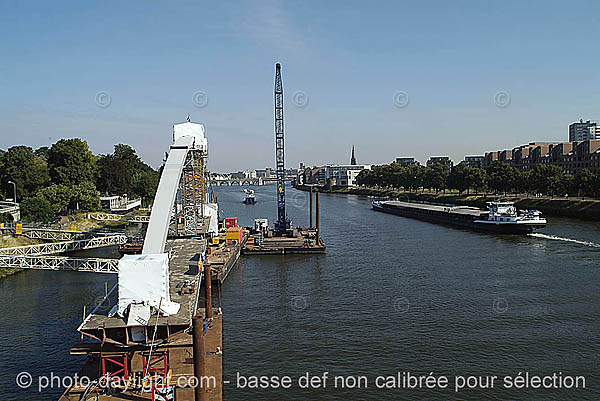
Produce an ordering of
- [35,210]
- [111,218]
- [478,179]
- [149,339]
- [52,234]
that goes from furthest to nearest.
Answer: [478,179] < [111,218] < [35,210] < [52,234] < [149,339]

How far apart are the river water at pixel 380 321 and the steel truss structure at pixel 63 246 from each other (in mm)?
2946

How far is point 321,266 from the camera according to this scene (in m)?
43.1

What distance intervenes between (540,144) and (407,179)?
40.1m

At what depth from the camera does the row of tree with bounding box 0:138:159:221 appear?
60281 millimetres

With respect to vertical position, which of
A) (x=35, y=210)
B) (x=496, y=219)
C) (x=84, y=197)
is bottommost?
(x=496, y=219)

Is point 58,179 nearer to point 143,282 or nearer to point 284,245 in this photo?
point 284,245

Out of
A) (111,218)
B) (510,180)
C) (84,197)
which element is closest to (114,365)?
(84,197)

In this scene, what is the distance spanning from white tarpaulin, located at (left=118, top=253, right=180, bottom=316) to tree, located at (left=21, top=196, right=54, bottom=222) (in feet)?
142

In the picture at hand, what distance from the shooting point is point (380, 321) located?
2698 cm

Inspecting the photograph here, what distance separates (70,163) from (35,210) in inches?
791

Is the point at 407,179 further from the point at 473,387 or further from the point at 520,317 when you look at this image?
the point at 473,387

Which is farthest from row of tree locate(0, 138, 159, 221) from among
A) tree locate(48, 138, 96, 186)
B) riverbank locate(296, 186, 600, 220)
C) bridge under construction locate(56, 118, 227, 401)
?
bridge under construction locate(56, 118, 227, 401)

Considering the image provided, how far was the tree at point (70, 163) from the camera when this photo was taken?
7256cm

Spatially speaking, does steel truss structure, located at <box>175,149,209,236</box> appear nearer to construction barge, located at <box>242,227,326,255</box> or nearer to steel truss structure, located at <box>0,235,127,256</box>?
construction barge, located at <box>242,227,326,255</box>
